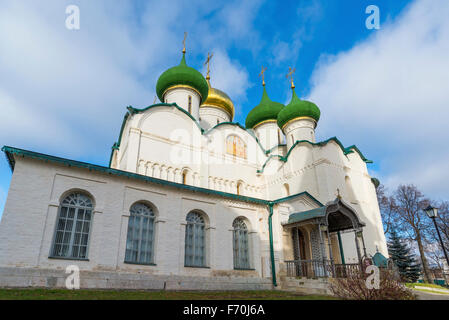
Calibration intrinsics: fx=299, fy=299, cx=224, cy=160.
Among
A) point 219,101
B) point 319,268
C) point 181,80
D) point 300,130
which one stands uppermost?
point 219,101

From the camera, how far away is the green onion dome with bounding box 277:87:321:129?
62.4ft

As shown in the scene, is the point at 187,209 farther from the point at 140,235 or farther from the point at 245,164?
the point at 245,164

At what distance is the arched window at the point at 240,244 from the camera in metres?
11.6

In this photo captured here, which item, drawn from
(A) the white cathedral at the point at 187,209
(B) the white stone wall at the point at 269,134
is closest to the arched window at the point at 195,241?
(A) the white cathedral at the point at 187,209

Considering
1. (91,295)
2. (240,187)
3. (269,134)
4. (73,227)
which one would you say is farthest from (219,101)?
(91,295)

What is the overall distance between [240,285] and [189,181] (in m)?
5.80

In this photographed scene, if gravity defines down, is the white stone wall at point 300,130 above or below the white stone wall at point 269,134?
below

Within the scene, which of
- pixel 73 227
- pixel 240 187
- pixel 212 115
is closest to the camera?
→ pixel 73 227

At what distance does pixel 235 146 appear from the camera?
57.8 ft

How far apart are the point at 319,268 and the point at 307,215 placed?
2005 millimetres

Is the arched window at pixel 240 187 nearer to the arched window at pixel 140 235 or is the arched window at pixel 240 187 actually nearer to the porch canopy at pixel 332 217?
the porch canopy at pixel 332 217

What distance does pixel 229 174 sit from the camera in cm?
1634

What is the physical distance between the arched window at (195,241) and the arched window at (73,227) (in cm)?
339
